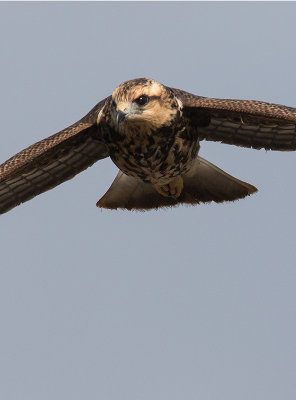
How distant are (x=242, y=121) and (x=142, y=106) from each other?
1.54 metres

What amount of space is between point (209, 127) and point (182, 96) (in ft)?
2.81

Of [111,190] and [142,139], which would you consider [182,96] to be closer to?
[142,139]

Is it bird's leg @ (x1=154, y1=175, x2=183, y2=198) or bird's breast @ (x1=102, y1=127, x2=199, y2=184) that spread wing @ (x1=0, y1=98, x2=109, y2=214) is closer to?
bird's breast @ (x1=102, y1=127, x2=199, y2=184)

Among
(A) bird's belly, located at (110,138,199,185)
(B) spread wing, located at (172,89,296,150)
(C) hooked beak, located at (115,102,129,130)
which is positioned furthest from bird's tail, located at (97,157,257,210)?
(C) hooked beak, located at (115,102,129,130)

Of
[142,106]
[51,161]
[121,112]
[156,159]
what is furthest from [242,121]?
[51,161]

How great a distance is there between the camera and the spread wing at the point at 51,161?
57.8ft

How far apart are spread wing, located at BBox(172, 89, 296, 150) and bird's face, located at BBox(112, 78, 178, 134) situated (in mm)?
474

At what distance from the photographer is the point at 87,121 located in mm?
17922

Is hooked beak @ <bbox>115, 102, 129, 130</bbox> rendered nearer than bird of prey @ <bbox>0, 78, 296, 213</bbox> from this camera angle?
Yes

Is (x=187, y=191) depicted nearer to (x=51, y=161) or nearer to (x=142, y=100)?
(x=51, y=161)

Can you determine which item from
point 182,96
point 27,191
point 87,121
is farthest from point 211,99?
point 27,191

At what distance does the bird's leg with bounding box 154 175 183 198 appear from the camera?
19.1 m

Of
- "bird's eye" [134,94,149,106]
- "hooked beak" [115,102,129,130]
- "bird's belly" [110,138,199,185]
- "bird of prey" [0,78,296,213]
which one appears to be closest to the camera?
"hooked beak" [115,102,129,130]

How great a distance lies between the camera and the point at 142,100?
55.0 ft
